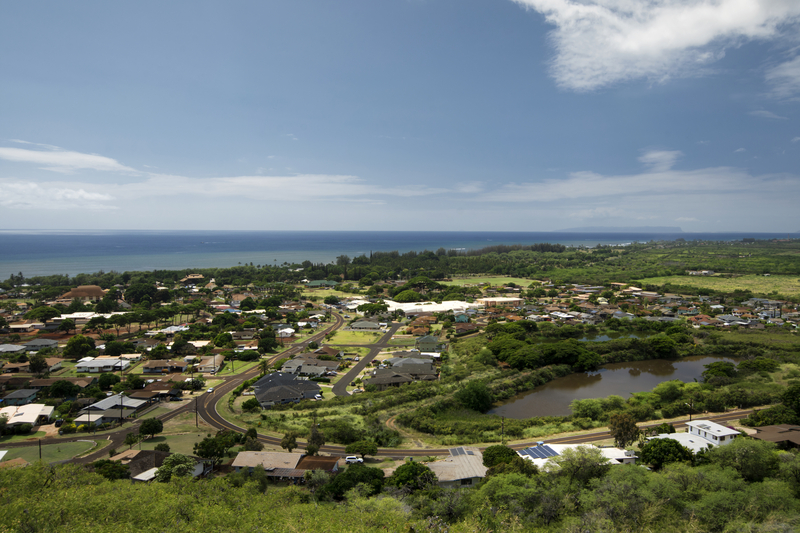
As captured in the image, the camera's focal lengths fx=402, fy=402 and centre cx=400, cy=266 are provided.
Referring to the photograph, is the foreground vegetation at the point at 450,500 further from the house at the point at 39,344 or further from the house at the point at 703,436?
the house at the point at 39,344

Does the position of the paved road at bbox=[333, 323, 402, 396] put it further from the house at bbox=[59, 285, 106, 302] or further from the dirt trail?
the house at bbox=[59, 285, 106, 302]

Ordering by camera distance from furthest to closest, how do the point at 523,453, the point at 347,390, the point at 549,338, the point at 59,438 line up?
the point at 549,338 → the point at 347,390 → the point at 59,438 → the point at 523,453

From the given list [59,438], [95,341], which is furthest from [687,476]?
[95,341]

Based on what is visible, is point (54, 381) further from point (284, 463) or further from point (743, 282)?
point (743, 282)

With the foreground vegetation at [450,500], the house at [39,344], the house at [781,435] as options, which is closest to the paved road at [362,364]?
the foreground vegetation at [450,500]

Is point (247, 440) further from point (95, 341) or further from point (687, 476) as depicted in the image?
point (95, 341)
